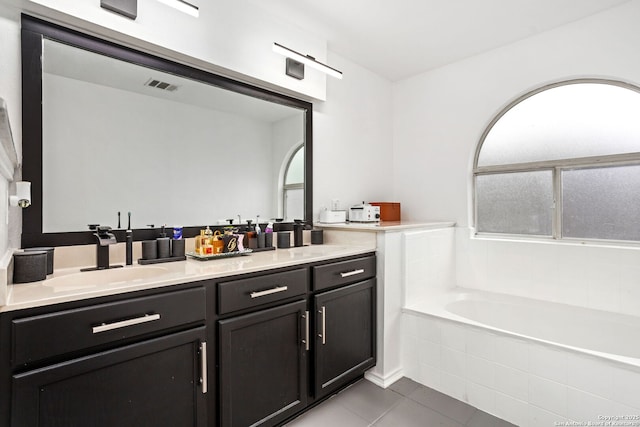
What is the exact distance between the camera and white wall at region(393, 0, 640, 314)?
89.7 inches

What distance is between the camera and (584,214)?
2.50 m

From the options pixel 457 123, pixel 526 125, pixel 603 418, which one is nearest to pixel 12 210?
pixel 603 418

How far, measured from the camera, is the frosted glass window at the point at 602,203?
7.59 feet

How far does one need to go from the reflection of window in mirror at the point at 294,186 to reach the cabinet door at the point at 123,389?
1.34 meters

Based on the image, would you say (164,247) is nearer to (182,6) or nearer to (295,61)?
(182,6)

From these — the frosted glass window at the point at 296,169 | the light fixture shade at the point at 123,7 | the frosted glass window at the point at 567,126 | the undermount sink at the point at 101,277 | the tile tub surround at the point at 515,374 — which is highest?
the light fixture shade at the point at 123,7

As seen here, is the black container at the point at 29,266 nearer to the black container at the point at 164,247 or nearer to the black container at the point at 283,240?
the black container at the point at 164,247

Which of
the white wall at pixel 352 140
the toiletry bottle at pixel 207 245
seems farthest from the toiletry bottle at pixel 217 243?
the white wall at pixel 352 140

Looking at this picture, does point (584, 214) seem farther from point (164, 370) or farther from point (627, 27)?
point (164, 370)

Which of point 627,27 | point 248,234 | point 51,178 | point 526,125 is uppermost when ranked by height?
point 627,27

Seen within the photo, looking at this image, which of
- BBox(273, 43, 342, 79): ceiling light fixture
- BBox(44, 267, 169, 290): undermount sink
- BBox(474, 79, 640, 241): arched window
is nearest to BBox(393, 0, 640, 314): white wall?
BBox(474, 79, 640, 241): arched window

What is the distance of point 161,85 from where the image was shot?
189 cm

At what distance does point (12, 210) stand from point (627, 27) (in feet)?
12.5

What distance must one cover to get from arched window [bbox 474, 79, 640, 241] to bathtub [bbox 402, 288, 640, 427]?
26.5 inches
